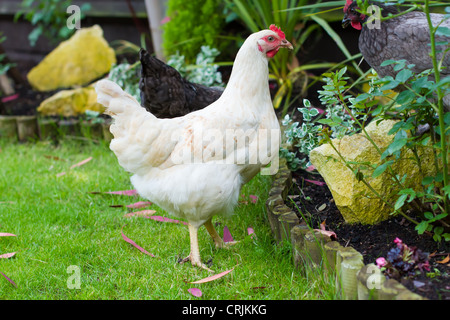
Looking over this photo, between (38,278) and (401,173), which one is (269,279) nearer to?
(401,173)

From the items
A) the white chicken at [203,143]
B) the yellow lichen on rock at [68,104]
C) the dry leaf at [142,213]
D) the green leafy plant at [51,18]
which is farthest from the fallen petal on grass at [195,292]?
the green leafy plant at [51,18]

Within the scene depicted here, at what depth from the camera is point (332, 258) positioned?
2414 millimetres

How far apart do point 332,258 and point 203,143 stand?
0.88 metres

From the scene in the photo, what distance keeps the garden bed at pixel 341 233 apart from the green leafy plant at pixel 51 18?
4554mm

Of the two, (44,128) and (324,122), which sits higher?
(324,122)

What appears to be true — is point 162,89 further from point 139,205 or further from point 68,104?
point 68,104

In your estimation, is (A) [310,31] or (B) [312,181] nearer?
(B) [312,181]

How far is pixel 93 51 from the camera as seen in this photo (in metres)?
6.26

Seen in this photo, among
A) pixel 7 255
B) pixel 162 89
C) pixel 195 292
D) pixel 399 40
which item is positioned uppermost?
pixel 399 40

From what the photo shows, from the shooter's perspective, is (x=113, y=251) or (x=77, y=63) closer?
(x=113, y=251)

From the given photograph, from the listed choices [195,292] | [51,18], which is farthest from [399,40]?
[51,18]

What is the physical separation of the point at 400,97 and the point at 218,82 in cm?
270

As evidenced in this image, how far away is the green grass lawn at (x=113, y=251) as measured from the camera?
102 inches

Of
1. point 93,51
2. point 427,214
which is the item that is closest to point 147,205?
point 427,214
